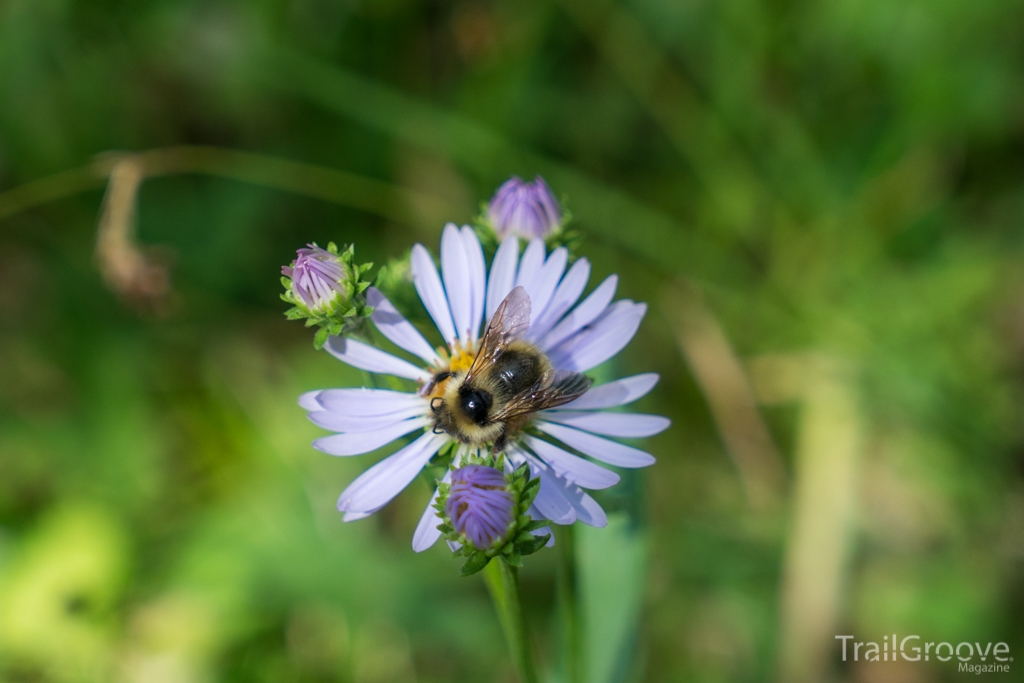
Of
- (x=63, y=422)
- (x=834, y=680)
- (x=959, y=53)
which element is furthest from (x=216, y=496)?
(x=959, y=53)

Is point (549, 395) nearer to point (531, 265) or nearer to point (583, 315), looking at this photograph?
point (583, 315)

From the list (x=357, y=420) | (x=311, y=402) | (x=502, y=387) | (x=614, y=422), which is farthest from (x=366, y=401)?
(x=614, y=422)

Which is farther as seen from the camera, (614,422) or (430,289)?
(430,289)

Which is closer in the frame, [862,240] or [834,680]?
[834,680]

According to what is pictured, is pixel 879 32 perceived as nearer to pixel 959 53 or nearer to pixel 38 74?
pixel 959 53

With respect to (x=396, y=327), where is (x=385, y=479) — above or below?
below

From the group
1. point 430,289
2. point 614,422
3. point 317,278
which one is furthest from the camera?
point 430,289

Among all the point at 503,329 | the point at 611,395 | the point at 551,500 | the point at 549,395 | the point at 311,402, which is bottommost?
the point at 551,500
